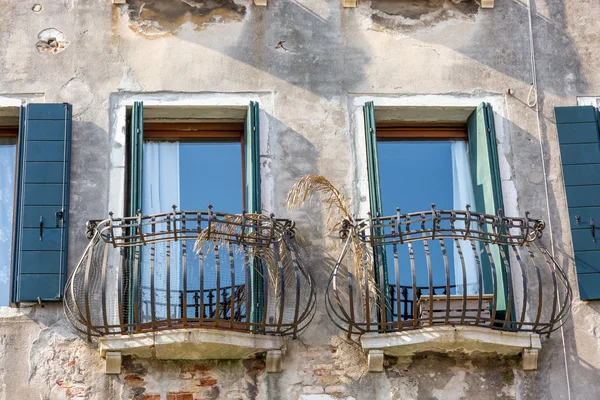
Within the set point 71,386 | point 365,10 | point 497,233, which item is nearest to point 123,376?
point 71,386

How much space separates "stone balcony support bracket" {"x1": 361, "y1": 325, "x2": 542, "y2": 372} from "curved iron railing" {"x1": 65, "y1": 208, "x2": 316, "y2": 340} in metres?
0.54

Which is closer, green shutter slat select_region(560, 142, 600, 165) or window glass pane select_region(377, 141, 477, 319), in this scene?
window glass pane select_region(377, 141, 477, 319)

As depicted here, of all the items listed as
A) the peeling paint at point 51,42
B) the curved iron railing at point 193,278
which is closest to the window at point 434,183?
the curved iron railing at point 193,278

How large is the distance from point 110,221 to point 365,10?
2.80 meters

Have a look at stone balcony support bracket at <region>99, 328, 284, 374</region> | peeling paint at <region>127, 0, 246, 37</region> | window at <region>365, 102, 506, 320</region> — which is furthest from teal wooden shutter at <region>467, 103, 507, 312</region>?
peeling paint at <region>127, 0, 246, 37</region>

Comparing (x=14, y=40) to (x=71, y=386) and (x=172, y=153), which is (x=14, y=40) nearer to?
(x=172, y=153)

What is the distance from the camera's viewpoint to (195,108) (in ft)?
35.1

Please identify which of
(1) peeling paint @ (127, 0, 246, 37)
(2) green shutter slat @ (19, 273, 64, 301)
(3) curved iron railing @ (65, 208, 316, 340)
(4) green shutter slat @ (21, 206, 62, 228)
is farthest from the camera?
(1) peeling paint @ (127, 0, 246, 37)

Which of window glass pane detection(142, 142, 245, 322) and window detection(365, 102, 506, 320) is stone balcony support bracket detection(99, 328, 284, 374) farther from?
window detection(365, 102, 506, 320)

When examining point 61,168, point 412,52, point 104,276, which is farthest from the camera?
point 412,52

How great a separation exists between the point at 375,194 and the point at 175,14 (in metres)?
2.16

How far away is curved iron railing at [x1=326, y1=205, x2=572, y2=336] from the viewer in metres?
9.70

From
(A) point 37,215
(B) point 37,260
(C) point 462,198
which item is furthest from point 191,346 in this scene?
(C) point 462,198

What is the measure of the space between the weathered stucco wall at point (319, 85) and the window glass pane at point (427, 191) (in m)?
0.41
